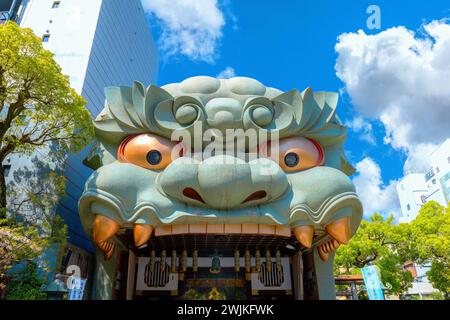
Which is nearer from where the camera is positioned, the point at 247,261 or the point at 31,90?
the point at 31,90

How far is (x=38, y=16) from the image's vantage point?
768 inches

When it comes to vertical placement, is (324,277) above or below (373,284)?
above

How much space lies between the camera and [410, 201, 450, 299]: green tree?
2312cm

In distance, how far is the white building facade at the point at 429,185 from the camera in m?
47.1

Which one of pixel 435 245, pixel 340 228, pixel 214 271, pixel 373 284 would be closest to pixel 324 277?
pixel 373 284

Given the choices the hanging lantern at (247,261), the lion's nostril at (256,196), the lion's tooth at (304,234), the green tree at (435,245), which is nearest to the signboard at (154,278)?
the hanging lantern at (247,261)

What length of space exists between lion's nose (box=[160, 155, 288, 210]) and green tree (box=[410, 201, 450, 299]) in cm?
1734

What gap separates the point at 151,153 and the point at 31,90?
419cm

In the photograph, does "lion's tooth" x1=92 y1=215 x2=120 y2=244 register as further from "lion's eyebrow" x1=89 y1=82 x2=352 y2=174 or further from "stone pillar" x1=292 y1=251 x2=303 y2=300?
"stone pillar" x1=292 y1=251 x2=303 y2=300

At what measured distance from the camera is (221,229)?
11359mm

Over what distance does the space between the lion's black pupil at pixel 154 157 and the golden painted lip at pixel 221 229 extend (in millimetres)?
2206

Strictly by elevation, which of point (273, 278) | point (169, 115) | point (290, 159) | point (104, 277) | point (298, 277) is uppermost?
point (169, 115)

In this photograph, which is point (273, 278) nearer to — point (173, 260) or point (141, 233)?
point (173, 260)
